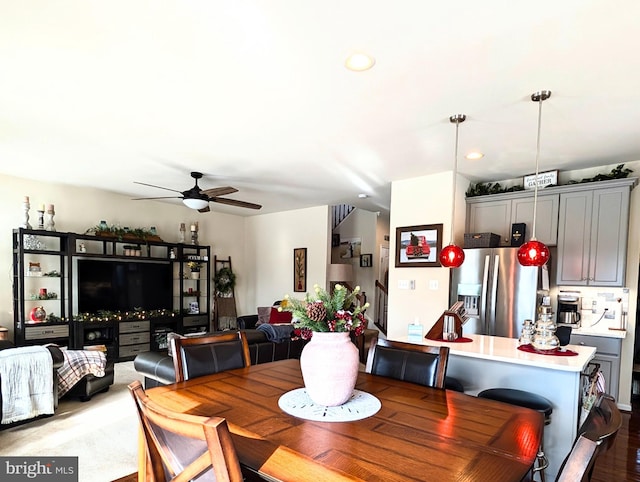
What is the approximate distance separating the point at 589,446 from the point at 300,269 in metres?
6.55

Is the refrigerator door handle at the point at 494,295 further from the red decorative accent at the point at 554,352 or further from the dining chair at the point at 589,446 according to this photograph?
the dining chair at the point at 589,446

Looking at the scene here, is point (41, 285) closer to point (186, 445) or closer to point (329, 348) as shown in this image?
point (329, 348)

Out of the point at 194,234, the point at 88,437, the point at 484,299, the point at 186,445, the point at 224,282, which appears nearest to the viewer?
the point at 186,445

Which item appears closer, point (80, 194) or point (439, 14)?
point (439, 14)

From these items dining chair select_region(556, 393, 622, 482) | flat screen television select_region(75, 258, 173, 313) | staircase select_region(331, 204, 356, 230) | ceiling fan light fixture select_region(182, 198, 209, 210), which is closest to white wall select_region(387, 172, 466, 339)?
ceiling fan light fixture select_region(182, 198, 209, 210)

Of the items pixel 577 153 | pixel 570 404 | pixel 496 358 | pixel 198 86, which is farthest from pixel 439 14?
pixel 577 153

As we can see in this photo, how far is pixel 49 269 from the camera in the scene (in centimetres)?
550

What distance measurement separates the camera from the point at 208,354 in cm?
214

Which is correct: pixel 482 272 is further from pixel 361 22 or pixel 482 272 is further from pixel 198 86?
pixel 198 86

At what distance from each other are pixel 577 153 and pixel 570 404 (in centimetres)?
261

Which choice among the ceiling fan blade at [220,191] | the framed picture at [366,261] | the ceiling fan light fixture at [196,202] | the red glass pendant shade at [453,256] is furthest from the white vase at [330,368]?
the framed picture at [366,261]

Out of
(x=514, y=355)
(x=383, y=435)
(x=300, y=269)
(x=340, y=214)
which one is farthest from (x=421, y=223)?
(x=340, y=214)

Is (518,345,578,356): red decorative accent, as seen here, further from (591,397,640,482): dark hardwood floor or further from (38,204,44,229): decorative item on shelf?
(38,204,44,229): decorative item on shelf

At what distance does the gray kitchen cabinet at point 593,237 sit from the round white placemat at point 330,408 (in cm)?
355
